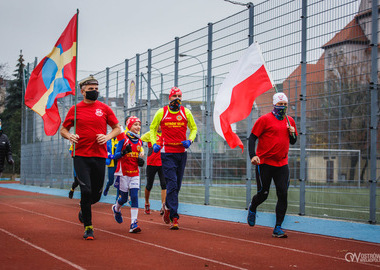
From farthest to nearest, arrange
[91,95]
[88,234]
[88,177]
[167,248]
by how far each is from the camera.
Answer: [91,95] < [88,177] < [88,234] < [167,248]

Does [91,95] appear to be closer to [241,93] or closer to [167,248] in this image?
[167,248]

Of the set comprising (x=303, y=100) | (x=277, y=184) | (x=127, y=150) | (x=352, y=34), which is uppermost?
(x=352, y=34)

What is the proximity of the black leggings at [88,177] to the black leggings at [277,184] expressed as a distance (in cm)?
257

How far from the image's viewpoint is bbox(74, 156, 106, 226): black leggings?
8.88 meters

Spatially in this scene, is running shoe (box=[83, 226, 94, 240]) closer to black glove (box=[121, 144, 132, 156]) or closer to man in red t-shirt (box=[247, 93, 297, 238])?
black glove (box=[121, 144, 132, 156])

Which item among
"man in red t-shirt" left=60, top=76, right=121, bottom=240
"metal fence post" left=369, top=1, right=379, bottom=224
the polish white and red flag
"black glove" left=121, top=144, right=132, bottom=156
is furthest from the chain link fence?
"man in red t-shirt" left=60, top=76, right=121, bottom=240

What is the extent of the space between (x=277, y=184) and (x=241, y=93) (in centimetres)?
180

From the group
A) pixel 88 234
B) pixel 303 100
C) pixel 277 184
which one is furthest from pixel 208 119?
pixel 88 234

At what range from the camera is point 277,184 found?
9.73 meters

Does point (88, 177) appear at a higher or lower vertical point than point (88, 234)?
higher

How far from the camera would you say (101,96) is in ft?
85.7

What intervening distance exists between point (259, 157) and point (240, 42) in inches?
247

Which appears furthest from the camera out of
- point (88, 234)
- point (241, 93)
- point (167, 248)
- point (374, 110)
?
point (374, 110)

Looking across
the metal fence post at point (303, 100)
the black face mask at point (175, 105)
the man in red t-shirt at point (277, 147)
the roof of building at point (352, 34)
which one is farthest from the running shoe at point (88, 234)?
the roof of building at point (352, 34)
